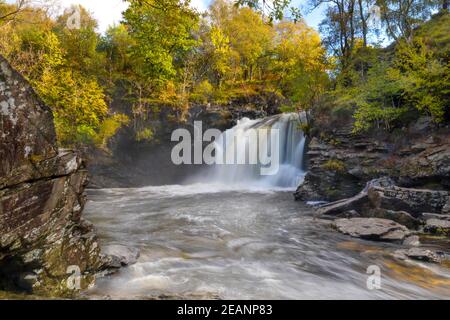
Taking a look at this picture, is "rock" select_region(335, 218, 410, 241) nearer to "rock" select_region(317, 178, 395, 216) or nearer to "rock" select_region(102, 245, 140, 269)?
"rock" select_region(317, 178, 395, 216)

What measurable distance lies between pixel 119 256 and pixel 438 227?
8.86 metres

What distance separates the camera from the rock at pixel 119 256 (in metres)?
5.69

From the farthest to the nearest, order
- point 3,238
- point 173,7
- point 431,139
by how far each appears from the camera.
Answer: point 431,139 → point 173,7 → point 3,238

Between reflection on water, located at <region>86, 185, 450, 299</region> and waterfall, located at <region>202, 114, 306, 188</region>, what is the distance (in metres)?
7.16

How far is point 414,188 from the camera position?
11.8 meters

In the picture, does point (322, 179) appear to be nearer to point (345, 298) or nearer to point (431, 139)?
point (431, 139)

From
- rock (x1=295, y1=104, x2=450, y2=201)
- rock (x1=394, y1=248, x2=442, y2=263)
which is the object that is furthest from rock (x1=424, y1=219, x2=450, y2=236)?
rock (x1=394, y1=248, x2=442, y2=263)

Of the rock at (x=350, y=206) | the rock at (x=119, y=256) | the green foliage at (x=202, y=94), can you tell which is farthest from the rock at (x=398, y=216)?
the green foliage at (x=202, y=94)

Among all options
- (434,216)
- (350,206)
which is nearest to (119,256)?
(350,206)

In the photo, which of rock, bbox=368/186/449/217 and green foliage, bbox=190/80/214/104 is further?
green foliage, bbox=190/80/214/104

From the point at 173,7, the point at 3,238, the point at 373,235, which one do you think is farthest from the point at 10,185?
the point at 373,235

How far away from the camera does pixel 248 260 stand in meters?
6.93

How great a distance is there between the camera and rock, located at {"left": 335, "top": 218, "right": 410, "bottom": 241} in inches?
346

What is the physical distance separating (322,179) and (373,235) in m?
6.21
